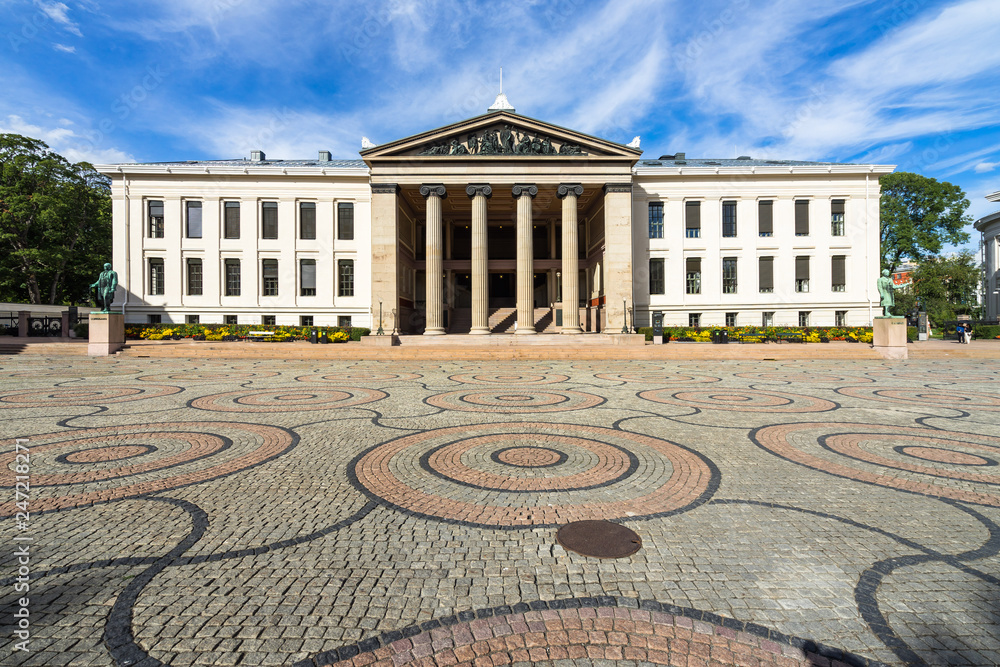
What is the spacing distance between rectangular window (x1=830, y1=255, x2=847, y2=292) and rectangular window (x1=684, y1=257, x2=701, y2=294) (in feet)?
38.2

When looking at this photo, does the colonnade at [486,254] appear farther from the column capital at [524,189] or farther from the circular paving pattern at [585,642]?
the circular paving pattern at [585,642]

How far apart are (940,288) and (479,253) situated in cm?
5164

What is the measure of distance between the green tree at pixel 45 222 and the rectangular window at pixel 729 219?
190 ft

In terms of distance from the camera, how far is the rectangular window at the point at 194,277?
38.1 meters

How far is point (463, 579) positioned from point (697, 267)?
40.8m

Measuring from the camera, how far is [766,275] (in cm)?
3891

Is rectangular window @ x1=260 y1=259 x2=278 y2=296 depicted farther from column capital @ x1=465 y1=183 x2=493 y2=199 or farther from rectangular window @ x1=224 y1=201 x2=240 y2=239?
column capital @ x1=465 y1=183 x2=493 y2=199

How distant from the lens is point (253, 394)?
10.8 m

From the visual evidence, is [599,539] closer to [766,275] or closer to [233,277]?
[766,275]

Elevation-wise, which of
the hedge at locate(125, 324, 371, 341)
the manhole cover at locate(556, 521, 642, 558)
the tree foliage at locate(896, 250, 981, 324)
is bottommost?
the manhole cover at locate(556, 521, 642, 558)

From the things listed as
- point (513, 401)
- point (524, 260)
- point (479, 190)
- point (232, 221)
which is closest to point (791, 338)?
point (524, 260)

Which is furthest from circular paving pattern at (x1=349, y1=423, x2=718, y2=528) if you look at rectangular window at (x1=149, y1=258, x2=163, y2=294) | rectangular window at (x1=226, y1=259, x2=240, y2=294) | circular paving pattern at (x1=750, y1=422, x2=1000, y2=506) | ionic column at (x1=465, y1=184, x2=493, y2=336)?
rectangular window at (x1=149, y1=258, x2=163, y2=294)

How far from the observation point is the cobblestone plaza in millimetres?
2436

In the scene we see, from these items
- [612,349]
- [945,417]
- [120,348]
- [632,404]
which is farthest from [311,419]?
[120,348]
